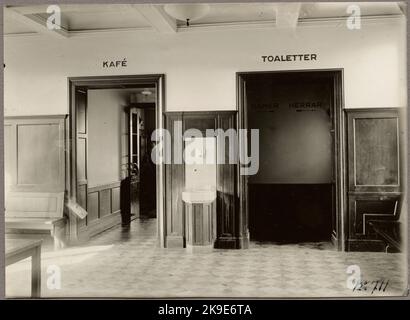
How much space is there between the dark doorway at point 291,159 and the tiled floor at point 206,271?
1040 mm

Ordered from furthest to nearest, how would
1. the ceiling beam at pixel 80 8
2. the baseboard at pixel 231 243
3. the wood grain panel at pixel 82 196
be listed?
the wood grain panel at pixel 82 196
the baseboard at pixel 231 243
the ceiling beam at pixel 80 8

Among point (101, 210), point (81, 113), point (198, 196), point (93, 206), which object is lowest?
point (101, 210)

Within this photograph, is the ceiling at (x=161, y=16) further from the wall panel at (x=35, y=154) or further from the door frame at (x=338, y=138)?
the wall panel at (x=35, y=154)

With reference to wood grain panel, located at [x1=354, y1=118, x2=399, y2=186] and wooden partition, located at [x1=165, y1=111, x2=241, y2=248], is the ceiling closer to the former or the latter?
wooden partition, located at [x1=165, y1=111, x2=241, y2=248]

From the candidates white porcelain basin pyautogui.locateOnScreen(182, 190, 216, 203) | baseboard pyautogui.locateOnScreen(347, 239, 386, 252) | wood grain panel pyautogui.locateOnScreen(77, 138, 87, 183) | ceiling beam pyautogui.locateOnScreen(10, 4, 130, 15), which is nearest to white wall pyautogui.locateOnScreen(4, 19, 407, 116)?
wood grain panel pyautogui.locateOnScreen(77, 138, 87, 183)

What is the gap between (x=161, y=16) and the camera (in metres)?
5.58

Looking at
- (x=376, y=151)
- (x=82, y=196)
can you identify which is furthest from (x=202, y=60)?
(x=82, y=196)

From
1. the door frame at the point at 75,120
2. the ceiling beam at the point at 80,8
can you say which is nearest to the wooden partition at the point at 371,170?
the door frame at the point at 75,120

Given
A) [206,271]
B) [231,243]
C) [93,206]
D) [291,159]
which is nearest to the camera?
[206,271]

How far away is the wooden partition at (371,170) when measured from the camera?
6059mm

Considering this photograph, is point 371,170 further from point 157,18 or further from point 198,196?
point 157,18

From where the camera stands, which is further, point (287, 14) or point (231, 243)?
point (231, 243)

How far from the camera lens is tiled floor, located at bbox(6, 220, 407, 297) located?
4.43 m

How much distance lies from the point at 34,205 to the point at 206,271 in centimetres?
319
